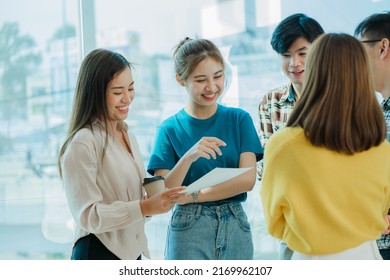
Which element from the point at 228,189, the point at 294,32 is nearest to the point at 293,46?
the point at 294,32

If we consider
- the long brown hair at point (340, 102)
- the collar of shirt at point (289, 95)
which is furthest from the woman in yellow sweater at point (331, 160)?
the collar of shirt at point (289, 95)

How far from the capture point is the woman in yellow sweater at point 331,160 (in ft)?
4.73

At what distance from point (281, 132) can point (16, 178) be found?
2059mm

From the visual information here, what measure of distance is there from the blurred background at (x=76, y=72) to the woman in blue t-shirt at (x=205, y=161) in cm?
98

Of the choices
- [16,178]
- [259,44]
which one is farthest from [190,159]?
[16,178]

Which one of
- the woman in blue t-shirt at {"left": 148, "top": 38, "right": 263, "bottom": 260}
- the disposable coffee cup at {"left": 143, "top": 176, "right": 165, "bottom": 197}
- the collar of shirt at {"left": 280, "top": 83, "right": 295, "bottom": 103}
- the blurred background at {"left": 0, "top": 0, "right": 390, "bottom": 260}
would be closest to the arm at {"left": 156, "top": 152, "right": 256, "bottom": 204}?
the woman in blue t-shirt at {"left": 148, "top": 38, "right": 263, "bottom": 260}

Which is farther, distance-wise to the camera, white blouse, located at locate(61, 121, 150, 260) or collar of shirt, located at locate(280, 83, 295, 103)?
collar of shirt, located at locate(280, 83, 295, 103)

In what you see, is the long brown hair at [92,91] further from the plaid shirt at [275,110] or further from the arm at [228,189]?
the plaid shirt at [275,110]

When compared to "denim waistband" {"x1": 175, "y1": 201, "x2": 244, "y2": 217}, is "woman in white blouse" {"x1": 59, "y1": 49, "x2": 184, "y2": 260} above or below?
above

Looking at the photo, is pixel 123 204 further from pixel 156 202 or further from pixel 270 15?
pixel 270 15

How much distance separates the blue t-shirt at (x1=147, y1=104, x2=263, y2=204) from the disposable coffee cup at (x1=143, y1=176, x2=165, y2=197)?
227mm

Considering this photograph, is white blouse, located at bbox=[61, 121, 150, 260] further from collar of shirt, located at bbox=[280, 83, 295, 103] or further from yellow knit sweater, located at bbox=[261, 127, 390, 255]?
collar of shirt, located at bbox=[280, 83, 295, 103]

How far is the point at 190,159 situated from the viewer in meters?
1.92

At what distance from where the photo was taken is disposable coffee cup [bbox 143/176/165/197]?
5.98ft
